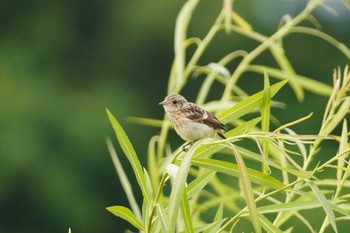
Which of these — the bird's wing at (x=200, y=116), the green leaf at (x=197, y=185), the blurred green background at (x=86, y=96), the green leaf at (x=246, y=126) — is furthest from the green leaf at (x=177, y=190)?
the blurred green background at (x=86, y=96)

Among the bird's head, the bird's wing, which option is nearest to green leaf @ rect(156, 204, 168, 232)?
the bird's wing

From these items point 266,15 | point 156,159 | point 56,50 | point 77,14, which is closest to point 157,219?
point 156,159

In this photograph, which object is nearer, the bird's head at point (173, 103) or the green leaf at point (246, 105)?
the green leaf at point (246, 105)

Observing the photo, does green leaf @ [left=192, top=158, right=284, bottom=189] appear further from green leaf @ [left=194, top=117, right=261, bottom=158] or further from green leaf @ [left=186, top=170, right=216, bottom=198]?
green leaf @ [left=186, top=170, right=216, bottom=198]

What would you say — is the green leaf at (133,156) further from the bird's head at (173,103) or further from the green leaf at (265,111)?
the bird's head at (173,103)

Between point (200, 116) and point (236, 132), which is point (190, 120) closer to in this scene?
point (200, 116)

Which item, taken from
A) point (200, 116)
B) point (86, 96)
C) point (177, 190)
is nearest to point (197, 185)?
point (177, 190)

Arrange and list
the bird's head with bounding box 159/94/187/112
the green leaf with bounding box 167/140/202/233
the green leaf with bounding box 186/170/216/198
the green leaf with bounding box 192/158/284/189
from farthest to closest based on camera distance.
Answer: the bird's head with bounding box 159/94/187/112, the green leaf with bounding box 186/170/216/198, the green leaf with bounding box 192/158/284/189, the green leaf with bounding box 167/140/202/233
